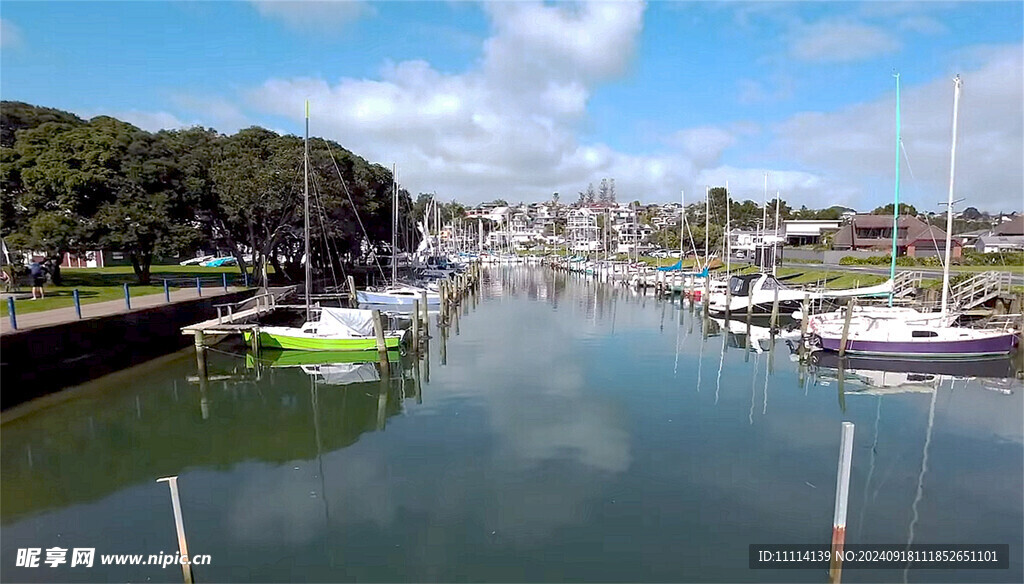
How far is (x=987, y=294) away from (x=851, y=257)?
24017mm

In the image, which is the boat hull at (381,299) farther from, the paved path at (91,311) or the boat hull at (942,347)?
the boat hull at (942,347)

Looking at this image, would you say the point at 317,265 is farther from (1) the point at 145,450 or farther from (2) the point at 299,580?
(2) the point at 299,580

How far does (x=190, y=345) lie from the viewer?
26109 millimetres

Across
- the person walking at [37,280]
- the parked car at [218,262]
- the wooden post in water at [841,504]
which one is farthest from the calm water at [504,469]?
the parked car at [218,262]

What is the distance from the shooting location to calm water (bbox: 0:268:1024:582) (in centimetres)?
A: 955

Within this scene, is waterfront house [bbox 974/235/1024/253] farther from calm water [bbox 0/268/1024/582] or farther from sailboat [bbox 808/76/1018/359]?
calm water [bbox 0/268/1024/582]

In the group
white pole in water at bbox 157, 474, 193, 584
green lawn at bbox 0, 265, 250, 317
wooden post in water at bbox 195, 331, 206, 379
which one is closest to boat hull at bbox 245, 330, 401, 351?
wooden post in water at bbox 195, 331, 206, 379

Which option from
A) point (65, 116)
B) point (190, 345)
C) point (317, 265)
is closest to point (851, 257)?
point (317, 265)

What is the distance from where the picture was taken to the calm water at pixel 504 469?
9555 millimetres

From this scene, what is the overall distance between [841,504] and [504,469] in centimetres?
673

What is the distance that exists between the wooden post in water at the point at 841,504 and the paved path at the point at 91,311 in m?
21.1

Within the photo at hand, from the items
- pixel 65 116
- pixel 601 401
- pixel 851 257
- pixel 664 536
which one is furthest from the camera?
pixel 851 257

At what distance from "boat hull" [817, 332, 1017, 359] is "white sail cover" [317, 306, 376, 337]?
61.9ft

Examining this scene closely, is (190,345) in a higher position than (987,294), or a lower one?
lower
